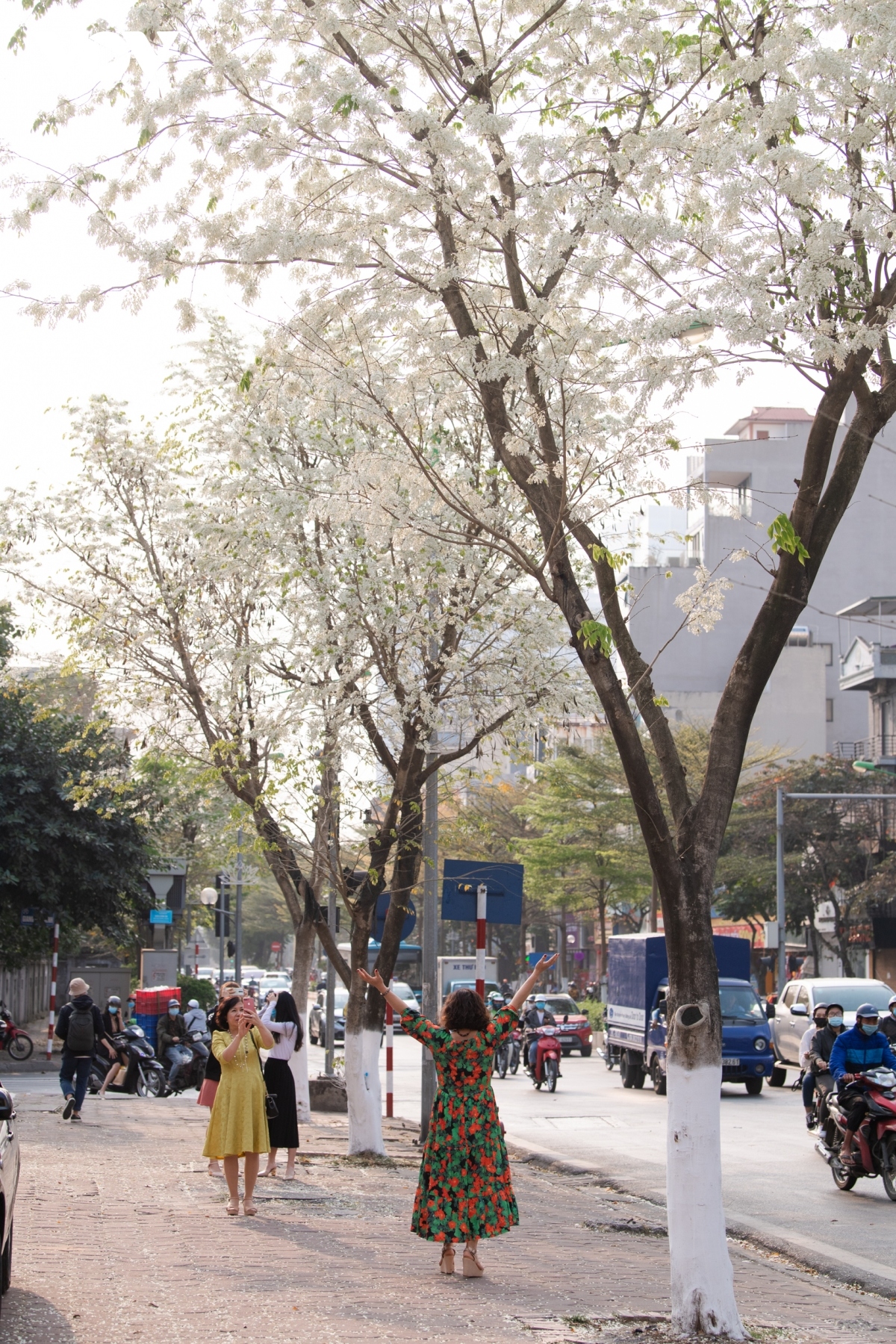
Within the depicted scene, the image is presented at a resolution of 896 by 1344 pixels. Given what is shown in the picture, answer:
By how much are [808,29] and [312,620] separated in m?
7.02

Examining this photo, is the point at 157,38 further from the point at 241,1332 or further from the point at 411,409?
the point at 241,1332

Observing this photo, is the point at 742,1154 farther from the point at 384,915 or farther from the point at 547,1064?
the point at 547,1064

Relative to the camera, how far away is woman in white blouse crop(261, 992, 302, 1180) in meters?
11.9

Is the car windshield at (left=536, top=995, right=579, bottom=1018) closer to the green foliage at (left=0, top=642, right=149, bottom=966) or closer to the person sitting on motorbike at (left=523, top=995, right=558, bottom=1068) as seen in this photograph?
the person sitting on motorbike at (left=523, top=995, right=558, bottom=1068)

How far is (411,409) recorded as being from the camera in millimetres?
9383

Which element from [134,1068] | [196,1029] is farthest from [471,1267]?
[196,1029]

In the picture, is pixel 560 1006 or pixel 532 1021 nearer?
pixel 532 1021

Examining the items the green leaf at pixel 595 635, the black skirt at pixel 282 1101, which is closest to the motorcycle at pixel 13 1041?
the black skirt at pixel 282 1101

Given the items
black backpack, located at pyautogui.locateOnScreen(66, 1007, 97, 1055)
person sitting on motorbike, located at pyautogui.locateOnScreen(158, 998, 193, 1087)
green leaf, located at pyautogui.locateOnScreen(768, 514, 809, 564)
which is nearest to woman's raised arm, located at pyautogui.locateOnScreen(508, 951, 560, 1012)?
green leaf, located at pyautogui.locateOnScreen(768, 514, 809, 564)

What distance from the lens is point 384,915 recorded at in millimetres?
15023

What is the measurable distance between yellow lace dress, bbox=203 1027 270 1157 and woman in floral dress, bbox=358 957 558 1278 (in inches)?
92.2

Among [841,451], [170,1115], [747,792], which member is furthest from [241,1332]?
[747,792]

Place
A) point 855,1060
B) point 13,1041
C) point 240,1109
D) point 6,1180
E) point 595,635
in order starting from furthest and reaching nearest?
point 13,1041
point 855,1060
point 240,1109
point 595,635
point 6,1180

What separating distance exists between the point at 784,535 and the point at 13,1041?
24484 millimetres
